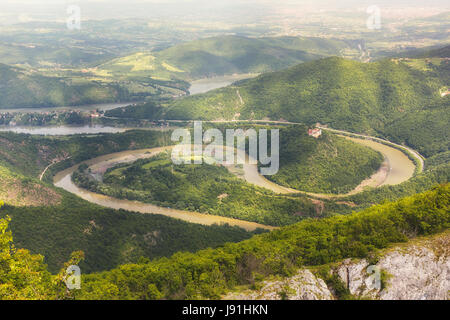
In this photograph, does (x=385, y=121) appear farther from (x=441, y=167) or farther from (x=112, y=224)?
(x=112, y=224)

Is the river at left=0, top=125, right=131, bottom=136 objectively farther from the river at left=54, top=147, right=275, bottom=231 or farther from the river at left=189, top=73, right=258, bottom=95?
the river at left=189, top=73, right=258, bottom=95


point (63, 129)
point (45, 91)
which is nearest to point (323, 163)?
point (63, 129)

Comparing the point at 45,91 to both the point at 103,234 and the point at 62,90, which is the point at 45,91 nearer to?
the point at 62,90

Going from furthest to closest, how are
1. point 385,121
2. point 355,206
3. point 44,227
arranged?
point 385,121 < point 355,206 < point 44,227

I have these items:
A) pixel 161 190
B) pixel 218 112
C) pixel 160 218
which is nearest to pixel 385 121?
pixel 218 112

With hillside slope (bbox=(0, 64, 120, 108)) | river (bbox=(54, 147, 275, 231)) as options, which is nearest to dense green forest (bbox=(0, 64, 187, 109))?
hillside slope (bbox=(0, 64, 120, 108))

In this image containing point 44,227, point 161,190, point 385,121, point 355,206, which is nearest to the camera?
point 44,227
